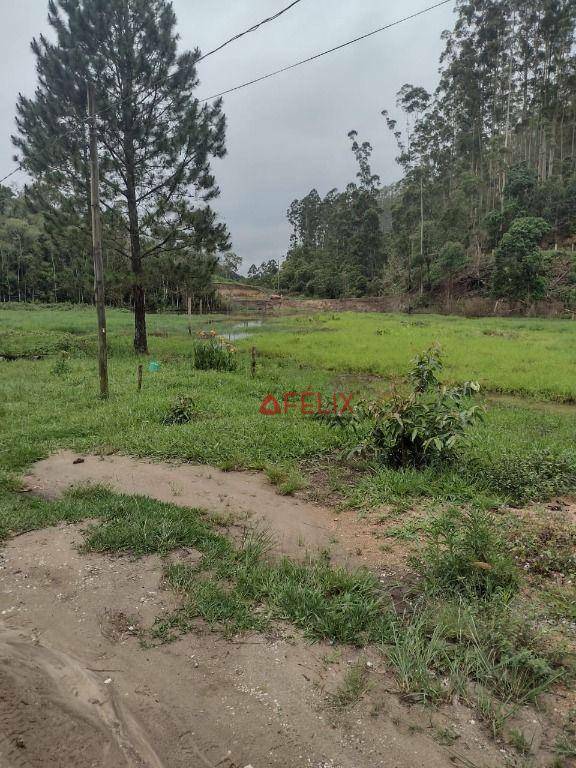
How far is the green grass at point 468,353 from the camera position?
34.4 feet

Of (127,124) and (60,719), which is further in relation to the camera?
(127,124)

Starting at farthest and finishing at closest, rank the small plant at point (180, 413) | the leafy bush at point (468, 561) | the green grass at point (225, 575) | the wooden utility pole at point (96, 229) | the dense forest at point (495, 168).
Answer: the dense forest at point (495, 168) < the wooden utility pole at point (96, 229) < the small plant at point (180, 413) < the leafy bush at point (468, 561) < the green grass at point (225, 575)

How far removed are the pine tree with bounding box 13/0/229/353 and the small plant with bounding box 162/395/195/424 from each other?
756cm

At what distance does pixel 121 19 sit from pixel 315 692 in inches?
625

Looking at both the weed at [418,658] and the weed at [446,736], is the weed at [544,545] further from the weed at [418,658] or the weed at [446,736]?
the weed at [446,736]

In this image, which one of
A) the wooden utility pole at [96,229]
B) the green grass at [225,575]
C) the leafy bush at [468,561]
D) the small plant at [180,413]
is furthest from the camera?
the wooden utility pole at [96,229]

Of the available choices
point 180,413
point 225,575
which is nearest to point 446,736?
point 225,575

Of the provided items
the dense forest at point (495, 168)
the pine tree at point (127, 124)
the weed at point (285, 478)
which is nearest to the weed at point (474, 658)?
the weed at point (285, 478)

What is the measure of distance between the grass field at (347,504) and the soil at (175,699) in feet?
0.49

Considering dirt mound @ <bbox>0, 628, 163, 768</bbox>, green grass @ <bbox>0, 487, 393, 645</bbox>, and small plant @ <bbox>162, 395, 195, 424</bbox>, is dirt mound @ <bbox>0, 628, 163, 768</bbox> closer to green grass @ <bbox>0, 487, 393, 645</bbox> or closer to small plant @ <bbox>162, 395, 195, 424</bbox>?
green grass @ <bbox>0, 487, 393, 645</bbox>

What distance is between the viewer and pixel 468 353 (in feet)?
46.0

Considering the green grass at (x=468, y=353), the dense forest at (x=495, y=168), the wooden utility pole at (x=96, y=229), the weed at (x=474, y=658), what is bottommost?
the weed at (x=474, y=658)

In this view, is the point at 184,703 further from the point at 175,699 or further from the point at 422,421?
the point at 422,421

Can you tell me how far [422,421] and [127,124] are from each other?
492 inches
